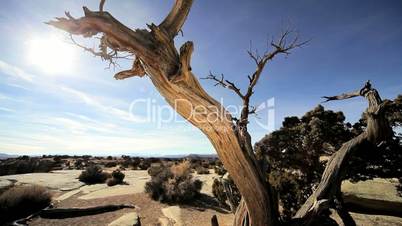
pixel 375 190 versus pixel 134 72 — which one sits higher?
pixel 134 72

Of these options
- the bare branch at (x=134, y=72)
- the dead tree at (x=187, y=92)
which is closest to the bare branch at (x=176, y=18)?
the dead tree at (x=187, y=92)

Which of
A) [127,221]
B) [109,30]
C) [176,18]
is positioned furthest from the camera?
[127,221]

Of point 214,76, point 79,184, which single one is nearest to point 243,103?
point 214,76

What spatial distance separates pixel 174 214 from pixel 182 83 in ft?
25.9

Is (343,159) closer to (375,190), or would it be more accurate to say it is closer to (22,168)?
(375,190)

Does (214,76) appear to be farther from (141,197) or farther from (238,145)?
(141,197)

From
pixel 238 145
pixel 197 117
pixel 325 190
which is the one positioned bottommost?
pixel 325 190

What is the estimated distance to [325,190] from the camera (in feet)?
13.4

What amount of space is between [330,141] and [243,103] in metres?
6.41

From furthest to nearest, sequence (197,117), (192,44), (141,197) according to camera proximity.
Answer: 1. (141,197)
2. (197,117)
3. (192,44)

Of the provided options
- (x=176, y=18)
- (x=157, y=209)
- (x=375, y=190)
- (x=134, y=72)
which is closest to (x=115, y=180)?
(x=157, y=209)

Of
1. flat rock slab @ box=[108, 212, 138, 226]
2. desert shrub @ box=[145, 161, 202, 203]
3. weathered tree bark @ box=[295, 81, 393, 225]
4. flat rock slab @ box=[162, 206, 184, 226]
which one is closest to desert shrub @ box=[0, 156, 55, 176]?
desert shrub @ box=[145, 161, 202, 203]

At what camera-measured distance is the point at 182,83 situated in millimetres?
3072

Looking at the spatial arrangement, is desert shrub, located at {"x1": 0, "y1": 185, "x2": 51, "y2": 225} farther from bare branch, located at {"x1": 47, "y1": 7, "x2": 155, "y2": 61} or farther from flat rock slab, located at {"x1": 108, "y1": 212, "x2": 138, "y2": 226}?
bare branch, located at {"x1": 47, "y1": 7, "x2": 155, "y2": 61}
